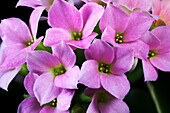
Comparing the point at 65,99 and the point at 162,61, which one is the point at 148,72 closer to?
the point at 162,61

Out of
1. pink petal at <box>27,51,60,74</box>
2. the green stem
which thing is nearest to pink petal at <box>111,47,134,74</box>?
pink petal at <box>27,51,60,74</box>

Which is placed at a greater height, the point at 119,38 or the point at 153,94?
the point at 119,38

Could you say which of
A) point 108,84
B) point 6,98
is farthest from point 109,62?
point 6,98

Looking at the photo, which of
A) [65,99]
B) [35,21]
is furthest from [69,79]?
[35,21]

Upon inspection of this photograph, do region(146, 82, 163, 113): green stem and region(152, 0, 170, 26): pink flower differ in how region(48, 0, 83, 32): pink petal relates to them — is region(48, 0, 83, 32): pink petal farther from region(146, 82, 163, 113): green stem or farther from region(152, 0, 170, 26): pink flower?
region(146, 82, 163, 113): green stem

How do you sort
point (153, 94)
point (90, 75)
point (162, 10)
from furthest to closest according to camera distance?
1. point (153, 94)
2. point (162, 10)
3. point (90, 75)

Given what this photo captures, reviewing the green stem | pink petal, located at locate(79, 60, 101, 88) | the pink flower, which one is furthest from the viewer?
the green stem
